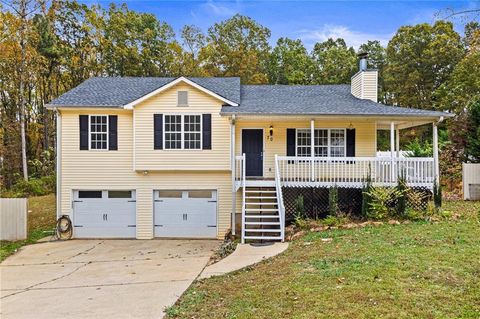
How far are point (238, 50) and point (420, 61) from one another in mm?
14362

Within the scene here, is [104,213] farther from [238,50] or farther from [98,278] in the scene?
[238,50]

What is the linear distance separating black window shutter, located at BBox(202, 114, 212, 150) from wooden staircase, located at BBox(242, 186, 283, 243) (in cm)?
205

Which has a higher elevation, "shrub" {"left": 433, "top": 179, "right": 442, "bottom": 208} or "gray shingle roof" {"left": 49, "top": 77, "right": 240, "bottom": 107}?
"gray shingle roof" {"left": 49, "top": 77, "right": 240, "bottom": 107}

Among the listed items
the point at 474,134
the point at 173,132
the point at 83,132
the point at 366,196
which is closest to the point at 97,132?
the point at 83,132

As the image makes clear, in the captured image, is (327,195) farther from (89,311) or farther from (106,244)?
(89,311)

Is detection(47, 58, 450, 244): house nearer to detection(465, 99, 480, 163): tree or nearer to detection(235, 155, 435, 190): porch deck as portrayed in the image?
detection(235, 155, 435, 190): porch deck

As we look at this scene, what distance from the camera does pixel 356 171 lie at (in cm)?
1286

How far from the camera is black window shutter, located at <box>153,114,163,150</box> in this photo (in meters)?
13.3

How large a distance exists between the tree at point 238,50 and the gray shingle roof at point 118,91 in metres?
13.4

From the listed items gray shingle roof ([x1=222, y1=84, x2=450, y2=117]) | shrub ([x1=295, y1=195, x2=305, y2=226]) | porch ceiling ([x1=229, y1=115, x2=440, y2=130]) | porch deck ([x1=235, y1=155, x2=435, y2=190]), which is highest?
gray shingle roof ([x1=222, y1=84, x2=450, y2=117])

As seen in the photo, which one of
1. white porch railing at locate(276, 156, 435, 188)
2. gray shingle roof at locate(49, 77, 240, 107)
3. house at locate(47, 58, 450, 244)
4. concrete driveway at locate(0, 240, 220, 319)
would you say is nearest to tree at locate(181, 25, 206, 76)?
gray shingle roof at locate(49, 77, 240, 107)

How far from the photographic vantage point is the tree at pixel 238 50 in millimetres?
29469

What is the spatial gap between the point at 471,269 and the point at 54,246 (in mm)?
11486

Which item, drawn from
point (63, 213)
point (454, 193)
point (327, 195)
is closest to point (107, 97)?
point (63, 213)
